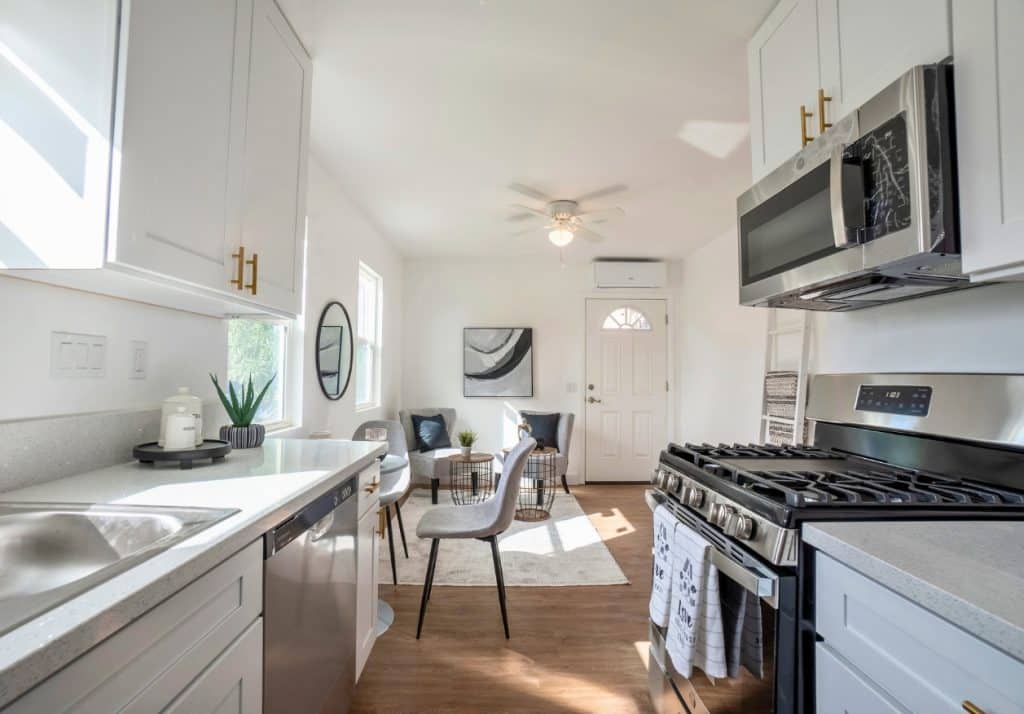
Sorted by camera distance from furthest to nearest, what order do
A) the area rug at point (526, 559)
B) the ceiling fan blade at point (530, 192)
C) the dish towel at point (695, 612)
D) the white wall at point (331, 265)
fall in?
the ceiling fan blade at point (530, 192), the white wall at point (331, 265), the area rug at point (526, 559), the dish towel at point (695, 612)

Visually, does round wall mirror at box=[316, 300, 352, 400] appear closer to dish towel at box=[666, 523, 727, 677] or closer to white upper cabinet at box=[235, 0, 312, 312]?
white upper cabinet at box=[235, 0, 312, 312]

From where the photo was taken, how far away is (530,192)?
320 centimetres

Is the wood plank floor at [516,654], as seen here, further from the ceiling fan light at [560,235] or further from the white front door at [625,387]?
the white front door at [625,387]

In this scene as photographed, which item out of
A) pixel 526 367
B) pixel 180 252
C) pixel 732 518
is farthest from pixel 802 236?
pixel 526 367

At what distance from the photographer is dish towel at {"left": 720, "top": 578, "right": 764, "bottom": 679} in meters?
1.07

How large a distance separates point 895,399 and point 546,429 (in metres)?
3.63

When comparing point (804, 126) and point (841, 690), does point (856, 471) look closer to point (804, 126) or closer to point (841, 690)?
point (841, 690)

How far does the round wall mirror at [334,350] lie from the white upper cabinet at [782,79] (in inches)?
99.7

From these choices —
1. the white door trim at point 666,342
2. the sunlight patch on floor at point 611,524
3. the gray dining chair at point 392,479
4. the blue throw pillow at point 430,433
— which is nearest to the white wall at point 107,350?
the gray dining chair at point 392,479

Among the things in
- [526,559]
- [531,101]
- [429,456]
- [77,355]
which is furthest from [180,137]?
[429,456]

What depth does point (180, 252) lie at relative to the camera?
112 centimetres

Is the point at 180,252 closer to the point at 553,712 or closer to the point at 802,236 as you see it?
the point at 802,236

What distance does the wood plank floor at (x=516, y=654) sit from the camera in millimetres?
1724

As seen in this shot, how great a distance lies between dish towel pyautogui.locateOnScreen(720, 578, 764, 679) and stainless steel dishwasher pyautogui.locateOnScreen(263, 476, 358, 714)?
1.05 meters
